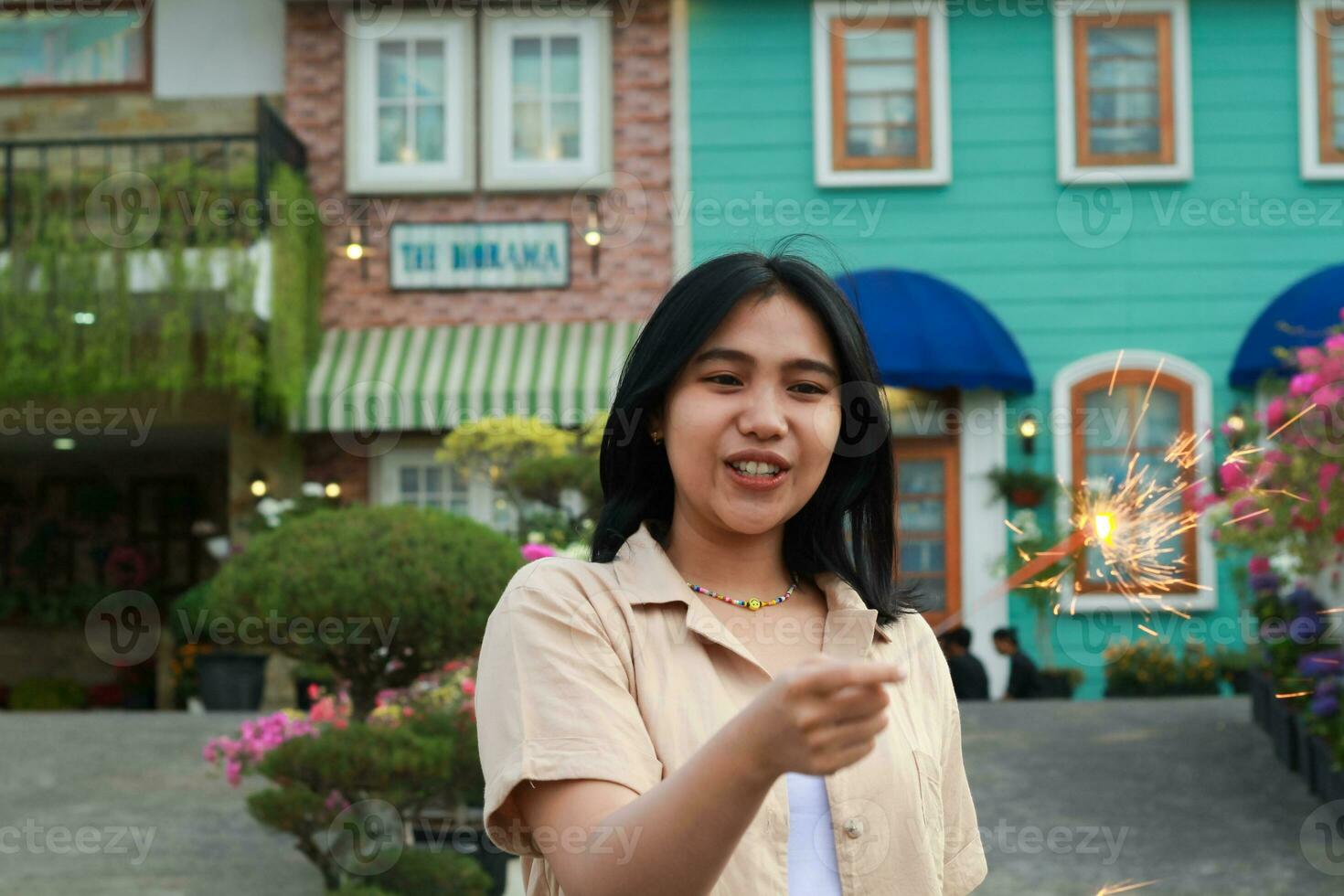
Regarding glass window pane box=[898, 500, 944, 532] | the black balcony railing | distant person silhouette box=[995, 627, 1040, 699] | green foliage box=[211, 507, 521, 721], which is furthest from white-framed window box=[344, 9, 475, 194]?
green foliage box=[211, 507, 521, 721]

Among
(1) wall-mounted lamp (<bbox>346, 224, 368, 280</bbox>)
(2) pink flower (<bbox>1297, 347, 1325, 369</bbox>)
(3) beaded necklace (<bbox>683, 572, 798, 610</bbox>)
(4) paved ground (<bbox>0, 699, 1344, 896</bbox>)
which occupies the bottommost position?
(4) paved ground (<bbox>0, 699, 1344, 896</bbox>)

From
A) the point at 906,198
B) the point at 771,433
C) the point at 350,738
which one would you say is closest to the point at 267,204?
the point at 906,198

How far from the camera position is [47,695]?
1376 cm

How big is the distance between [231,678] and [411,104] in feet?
15.1

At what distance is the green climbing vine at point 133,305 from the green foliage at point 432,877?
5.82 metres

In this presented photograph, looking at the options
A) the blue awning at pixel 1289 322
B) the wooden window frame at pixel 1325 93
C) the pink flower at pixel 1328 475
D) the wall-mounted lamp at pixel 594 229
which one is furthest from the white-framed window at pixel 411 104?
the pink flower at pixel 1328 475

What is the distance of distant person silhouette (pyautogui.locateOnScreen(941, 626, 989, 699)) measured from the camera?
9.79 meters

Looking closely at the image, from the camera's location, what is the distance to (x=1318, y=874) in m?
6.52

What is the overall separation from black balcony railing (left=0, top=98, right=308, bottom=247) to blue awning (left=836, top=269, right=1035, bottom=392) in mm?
4381

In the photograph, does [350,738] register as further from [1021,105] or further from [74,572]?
[74,572]

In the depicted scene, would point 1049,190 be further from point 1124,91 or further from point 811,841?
point 811,841

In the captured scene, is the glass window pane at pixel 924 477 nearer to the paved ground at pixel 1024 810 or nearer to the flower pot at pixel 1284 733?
the paved ground at pixel 1024 810

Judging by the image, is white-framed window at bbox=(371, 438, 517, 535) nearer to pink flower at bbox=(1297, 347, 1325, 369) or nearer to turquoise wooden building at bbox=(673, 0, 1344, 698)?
turquoise wooden building at bbox=(673, 0, 1344, 698)

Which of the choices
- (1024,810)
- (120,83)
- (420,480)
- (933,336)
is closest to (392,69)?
(120,83)
